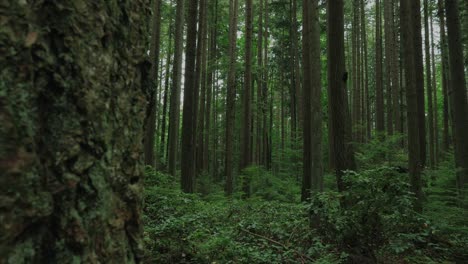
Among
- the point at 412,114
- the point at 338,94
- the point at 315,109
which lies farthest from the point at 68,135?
the point at 412,114

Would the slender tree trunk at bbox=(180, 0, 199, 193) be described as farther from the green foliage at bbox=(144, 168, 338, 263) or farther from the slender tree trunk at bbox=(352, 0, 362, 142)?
the slender tree trunk at bbox=(352, 0, 362, 142)

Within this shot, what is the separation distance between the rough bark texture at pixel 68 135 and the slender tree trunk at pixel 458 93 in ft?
33.6

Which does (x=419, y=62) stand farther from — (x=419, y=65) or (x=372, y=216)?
(x=372, y=216)

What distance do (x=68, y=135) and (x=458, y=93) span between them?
439 inches

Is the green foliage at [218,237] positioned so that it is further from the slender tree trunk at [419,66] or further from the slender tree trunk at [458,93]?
the slender tree trunk at [419,66]

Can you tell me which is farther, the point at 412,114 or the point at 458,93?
the point at 458,93

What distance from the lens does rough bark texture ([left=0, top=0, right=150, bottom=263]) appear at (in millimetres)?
966

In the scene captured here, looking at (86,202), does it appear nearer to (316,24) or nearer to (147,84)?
(147,84)

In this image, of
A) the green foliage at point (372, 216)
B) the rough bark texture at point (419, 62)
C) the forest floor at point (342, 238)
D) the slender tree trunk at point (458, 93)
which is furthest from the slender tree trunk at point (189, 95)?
the slender tree trunk at point (458, 93)

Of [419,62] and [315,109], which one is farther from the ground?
[419,62]

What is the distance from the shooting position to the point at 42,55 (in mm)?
1062

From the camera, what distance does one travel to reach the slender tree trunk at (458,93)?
30.4 ft

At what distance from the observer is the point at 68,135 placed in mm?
1111

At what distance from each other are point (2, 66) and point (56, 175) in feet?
1.19
